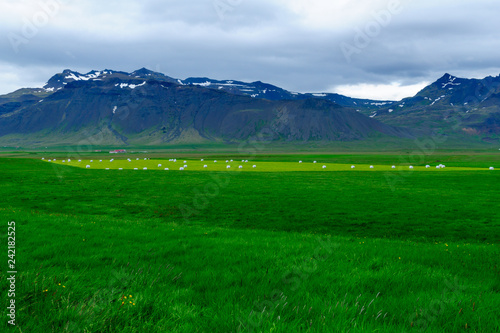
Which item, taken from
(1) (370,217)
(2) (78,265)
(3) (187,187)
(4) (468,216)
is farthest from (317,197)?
(2) (78,265)

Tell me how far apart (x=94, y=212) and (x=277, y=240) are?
18.2 m

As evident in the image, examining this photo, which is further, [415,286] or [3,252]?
[3,252]

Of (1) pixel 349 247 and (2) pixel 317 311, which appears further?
(1) pixel 349 247

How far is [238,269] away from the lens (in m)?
8.07

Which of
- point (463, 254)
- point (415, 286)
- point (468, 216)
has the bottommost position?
point (468, 216)

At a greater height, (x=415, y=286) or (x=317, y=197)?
(x=415, y=286)

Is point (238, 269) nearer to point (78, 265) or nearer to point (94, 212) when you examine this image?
point (78, 265)

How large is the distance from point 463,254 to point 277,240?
644 centimetres

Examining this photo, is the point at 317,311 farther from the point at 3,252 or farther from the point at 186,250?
the point at 3,252

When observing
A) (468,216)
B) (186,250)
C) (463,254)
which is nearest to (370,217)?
(468,216)

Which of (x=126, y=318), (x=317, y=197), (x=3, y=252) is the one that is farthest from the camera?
(x=317, y=197)

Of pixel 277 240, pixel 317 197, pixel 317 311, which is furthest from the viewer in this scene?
pixel 317 197

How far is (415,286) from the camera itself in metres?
7.15

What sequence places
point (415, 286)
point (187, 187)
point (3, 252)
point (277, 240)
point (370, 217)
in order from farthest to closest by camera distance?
point (187, 187)
point (370, 217)
point (277, 240)
point (3, 252)
point (415, 286)
